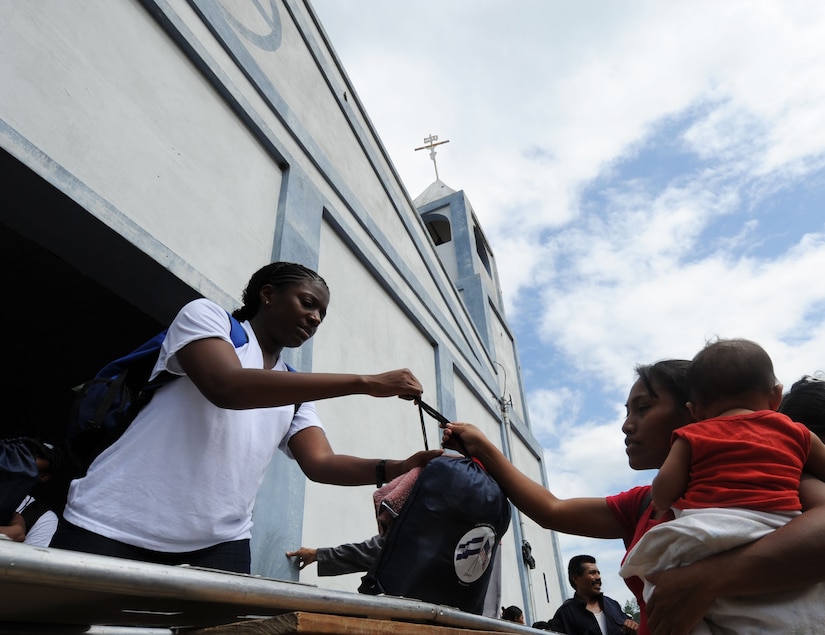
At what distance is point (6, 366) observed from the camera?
4746 millimetres

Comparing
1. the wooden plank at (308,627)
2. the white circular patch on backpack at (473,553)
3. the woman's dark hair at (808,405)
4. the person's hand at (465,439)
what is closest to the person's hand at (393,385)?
the person's hand at (465,439)

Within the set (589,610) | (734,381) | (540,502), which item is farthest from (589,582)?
(734,381)

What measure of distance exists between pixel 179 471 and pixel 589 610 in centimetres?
434

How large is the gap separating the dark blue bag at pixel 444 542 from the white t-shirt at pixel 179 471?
47cm

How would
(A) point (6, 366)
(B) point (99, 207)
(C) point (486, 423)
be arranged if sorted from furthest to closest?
(C) point (486, 423) < (A) point (6, 366) < (B) point (99, 207)

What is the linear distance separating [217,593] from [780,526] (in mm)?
1250

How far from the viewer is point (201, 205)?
3453mm

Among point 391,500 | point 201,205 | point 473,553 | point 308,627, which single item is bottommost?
point 308,627

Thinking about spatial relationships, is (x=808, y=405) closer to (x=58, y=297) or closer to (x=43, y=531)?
Result: (x=43, y=531)

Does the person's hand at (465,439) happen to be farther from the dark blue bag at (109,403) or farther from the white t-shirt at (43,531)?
the white t-shirt at (43,531)

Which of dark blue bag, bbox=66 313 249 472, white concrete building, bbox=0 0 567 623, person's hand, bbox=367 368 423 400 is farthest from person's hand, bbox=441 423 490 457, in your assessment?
white concrete building, bbox=0 0 567 623

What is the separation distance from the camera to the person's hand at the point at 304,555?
134 inches

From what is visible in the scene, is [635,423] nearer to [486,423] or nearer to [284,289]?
[284,289]

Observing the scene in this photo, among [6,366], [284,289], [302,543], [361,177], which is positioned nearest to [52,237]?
[284,289]
